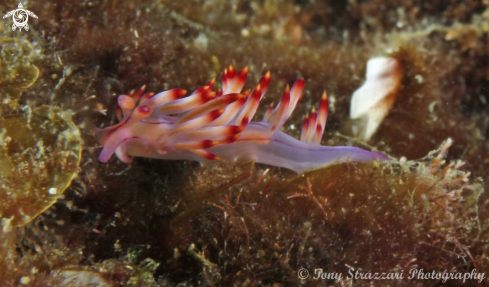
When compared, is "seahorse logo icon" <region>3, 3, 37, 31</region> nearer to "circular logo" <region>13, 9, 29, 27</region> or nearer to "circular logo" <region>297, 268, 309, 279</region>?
"circular logo" <region>13, 9, 29, 27</region>

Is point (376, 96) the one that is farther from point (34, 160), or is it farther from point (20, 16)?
point (20, 16)

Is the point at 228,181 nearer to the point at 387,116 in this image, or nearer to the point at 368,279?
the point at 368,279

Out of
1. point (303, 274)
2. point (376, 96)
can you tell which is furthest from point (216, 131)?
point (376, 96)

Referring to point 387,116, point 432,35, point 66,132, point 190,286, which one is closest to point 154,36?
point 66,132

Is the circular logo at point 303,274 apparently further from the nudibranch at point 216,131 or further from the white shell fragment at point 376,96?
the white shell fragment at point 376,96

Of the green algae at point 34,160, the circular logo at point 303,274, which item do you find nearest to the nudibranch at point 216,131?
the green algae at point 34,160

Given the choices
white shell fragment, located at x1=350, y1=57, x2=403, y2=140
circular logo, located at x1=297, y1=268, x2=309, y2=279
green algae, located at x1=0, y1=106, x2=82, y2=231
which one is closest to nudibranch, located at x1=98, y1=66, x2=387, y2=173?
green algae, located at x1=0, y1=106, x2=82, y2=231

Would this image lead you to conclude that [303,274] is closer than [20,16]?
Yes
